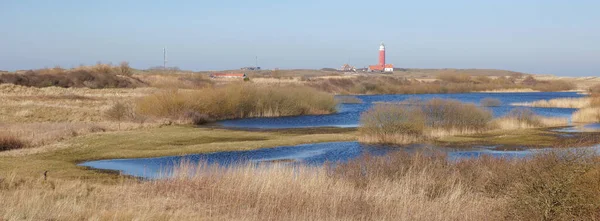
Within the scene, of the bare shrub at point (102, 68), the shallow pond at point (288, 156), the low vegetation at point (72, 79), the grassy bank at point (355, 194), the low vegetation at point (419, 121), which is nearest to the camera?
the grassy bank at point (355, 194)

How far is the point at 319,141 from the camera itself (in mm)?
32562

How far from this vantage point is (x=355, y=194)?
13977 mm

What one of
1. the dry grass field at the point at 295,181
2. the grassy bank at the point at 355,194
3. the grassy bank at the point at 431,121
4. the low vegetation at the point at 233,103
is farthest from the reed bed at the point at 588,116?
the grassy bank at the point at 355,194

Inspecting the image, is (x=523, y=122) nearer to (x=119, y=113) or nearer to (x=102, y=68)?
(x=119, y=113)

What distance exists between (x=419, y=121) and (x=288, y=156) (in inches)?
354

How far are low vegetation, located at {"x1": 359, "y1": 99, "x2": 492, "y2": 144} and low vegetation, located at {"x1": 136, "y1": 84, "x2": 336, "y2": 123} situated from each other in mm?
17607

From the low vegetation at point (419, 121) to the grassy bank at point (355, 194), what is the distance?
1395cm

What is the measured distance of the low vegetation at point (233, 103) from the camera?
46656 millimetres

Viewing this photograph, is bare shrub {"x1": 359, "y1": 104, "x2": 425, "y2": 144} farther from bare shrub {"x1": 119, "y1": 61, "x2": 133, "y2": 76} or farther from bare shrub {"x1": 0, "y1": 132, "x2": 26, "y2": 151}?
bare shrub {"x1": 119, "y1": 61, "x2": 133, "y2": 76}

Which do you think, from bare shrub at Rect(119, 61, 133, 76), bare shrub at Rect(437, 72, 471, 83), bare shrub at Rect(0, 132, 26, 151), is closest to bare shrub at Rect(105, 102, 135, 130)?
bare shrub at Rect(0, 132, 26, 151)

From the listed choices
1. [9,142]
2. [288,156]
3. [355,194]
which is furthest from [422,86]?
[355,194]

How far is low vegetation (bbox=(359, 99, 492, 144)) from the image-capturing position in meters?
31.8

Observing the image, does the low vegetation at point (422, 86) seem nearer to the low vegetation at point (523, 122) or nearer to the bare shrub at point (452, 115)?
the low vegetation at point (523, 122)

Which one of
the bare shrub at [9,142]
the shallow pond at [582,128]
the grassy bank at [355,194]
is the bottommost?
the shallow pond at [582,128]
